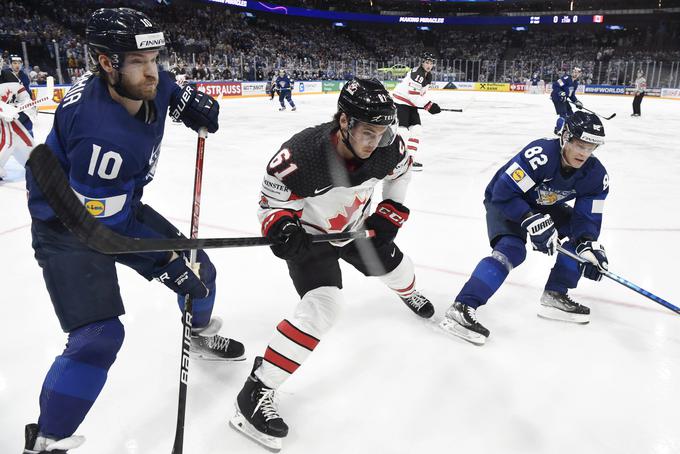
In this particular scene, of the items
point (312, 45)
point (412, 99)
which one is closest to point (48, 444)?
point (412, 99)

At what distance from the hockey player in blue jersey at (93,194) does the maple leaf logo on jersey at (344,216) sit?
2.32 ft

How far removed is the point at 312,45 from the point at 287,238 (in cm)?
3030

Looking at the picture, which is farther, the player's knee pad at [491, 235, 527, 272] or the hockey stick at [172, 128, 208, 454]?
the player's knee pad at [491, 235, 527, 272]

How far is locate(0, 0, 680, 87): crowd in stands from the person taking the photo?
1502 cm

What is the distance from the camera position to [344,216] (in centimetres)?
189

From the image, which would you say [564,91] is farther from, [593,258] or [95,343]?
[95,343]

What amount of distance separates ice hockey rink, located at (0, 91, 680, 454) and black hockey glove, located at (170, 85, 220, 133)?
0.99 m

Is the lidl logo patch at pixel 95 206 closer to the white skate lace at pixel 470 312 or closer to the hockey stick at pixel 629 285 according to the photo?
the white skate lace at pixel 470 312

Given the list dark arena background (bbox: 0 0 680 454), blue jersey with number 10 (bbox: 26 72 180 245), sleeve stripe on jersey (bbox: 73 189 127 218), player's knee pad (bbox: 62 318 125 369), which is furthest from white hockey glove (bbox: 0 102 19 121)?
player's knee pad (bbox: 62 318 125 369)

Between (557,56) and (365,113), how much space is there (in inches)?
1307

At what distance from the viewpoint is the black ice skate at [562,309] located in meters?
2.46

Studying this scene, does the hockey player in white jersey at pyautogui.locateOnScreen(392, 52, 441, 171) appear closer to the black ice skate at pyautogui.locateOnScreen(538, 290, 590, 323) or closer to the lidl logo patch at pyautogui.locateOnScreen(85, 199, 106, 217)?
the black ice skate at pyautogui.locateOnScreen(538, 290, 590, 323)

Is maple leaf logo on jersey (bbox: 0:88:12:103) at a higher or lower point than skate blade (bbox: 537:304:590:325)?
higher

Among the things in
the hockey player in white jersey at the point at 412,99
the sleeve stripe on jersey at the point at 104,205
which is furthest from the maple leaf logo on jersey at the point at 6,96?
the sleeve stripe on jersey at the point at 104,205
